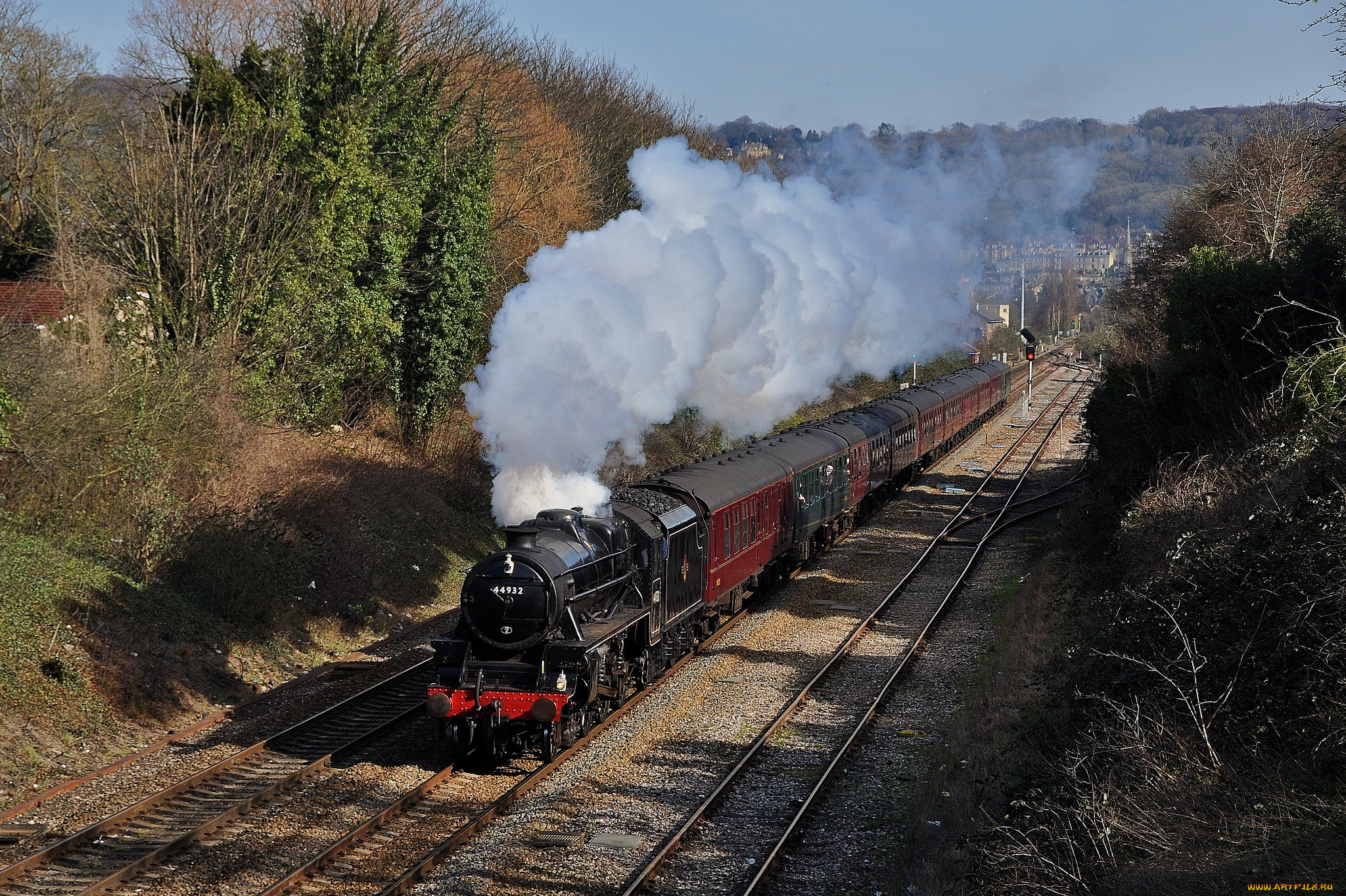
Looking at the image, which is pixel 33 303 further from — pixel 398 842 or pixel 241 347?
pixel 398 842

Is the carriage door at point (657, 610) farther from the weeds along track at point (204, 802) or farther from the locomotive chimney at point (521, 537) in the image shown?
the weeds along track at point (204, 802)

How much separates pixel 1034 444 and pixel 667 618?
35486mm

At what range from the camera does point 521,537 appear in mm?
13109

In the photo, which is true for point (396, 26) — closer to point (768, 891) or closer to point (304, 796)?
point (304, 796)

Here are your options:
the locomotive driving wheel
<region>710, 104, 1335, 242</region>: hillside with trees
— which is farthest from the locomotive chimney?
<region>710, 104, 1335, 242</region>: hillside with trees

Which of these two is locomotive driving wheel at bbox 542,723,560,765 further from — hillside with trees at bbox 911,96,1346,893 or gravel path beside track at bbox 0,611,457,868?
hillside with trees at bbox 911,96,1346,893

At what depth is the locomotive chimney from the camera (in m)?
13.1

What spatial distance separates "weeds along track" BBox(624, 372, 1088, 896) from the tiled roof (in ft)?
47.9

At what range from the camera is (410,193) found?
28.1 meters

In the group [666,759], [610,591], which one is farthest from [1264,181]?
[666,759]

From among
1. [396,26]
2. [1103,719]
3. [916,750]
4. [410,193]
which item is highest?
[396,26]

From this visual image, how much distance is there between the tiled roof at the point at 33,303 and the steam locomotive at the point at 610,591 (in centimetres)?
1121

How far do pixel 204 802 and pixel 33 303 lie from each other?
534 inches

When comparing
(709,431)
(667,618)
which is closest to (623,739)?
(667,618)
